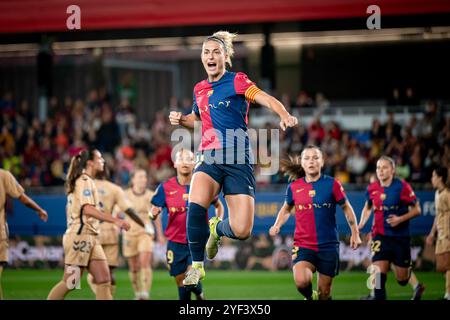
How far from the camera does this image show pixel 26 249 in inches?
757

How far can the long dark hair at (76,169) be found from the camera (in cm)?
1029

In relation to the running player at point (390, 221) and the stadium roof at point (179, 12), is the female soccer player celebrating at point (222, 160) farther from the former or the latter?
the stadium roof at point (179, 12)

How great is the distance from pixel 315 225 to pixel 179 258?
2.09 metres

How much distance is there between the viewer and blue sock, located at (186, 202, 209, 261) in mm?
8453

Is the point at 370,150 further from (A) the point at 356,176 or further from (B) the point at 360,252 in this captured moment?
(B) the point at 360,252

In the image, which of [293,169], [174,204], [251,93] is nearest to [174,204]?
[174,204]

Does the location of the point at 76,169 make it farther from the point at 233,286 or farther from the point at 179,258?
the point at 233,286

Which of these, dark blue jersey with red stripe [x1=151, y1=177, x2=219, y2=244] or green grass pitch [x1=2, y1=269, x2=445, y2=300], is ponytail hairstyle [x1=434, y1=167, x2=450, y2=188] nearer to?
green grass pitch [x1=2, y1=269, x2=445, y2=300]

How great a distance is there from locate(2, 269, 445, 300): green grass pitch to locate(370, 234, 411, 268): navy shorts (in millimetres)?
1259

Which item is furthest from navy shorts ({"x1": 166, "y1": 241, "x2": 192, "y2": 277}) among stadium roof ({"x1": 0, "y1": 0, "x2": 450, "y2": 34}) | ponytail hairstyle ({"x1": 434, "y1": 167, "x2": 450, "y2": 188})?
stadium roof ({"x1": 0, "y1": 0, "x2": 450, "y2": 34})

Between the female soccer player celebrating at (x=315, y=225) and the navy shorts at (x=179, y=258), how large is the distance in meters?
1.59
